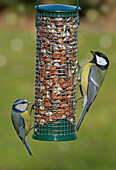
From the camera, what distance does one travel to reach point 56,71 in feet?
25.1

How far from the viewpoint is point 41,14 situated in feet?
24.7

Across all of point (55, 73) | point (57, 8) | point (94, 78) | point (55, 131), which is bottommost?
point (55, 131)

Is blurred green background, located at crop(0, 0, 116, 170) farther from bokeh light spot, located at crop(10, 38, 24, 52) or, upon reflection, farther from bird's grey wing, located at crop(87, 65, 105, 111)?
bird's grey wing, located at crop(87, 65, 105, 111)

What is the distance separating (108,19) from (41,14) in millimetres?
16830

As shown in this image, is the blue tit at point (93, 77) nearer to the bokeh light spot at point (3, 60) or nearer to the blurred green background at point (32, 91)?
the blurred green background at point (32, 91)

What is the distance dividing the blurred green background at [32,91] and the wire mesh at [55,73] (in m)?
A: 5.37

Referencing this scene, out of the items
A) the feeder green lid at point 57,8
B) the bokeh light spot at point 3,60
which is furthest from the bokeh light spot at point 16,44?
the feeder green lid at point 57,8

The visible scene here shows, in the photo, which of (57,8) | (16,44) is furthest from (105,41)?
(57,8)

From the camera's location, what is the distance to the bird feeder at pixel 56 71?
24.7 feet

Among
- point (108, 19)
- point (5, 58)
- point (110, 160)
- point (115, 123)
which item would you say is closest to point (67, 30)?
point (110, 160)

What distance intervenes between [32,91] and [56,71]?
9552 millimetres

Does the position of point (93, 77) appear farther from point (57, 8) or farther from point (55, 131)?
point (57, 8)

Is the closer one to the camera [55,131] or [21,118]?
[55,131]

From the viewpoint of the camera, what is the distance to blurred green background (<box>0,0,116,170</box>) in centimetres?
1347
